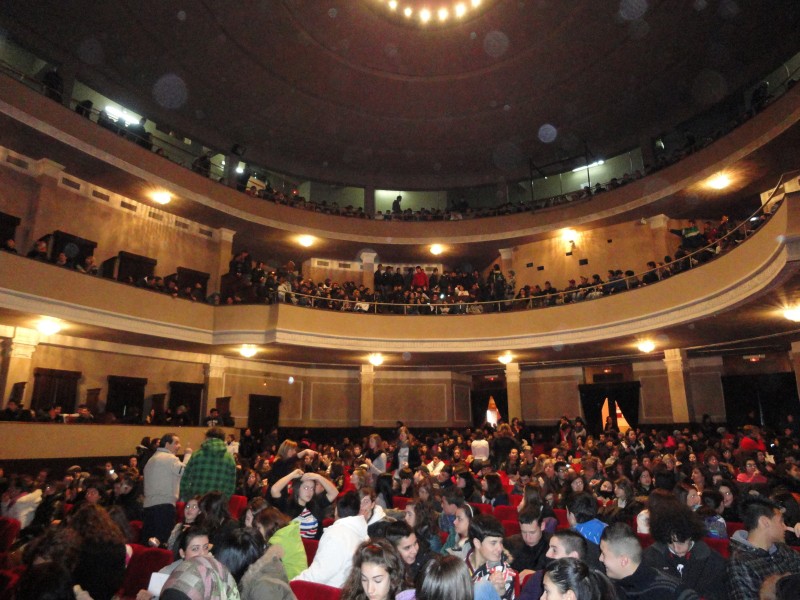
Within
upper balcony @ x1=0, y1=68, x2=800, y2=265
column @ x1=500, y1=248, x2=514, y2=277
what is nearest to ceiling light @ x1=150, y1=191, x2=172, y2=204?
upper balcony @ x1=0, y1=68, x2=800, y2=265

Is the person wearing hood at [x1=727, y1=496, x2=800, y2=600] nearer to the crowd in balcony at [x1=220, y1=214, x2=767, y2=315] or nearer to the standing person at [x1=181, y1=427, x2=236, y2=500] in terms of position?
the standing person at [x1=181, y1=427, x2=236, y2=500]

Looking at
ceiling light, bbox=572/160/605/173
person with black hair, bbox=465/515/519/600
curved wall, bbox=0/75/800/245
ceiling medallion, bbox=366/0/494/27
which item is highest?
ceiling medallion, bbox=366/0/494/27

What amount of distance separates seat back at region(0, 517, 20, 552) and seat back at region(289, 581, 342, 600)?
3606 millimetres

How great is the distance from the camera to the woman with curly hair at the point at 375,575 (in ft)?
8.73

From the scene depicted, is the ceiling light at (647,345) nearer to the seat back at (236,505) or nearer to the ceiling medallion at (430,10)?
the ceiling medallion at (430,10)

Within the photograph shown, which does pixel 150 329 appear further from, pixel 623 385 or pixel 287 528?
pixel 623 385

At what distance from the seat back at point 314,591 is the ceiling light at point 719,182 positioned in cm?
1487

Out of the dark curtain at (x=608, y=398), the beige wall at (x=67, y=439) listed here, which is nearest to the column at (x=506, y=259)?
the dark curtain at (x=608, y=398)

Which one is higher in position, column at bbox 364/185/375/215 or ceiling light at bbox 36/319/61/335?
column at bbox 364/185/375/215

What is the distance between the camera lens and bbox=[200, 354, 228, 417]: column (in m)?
16.5

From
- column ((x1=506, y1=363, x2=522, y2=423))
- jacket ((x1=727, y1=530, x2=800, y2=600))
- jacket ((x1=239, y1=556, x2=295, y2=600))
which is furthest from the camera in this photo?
column ((x1=506, y1=363, x2=522, y2=423))

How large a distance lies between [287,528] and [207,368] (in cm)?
1401

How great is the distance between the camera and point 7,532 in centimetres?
523

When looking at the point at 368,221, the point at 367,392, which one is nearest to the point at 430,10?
the point at 368,221
